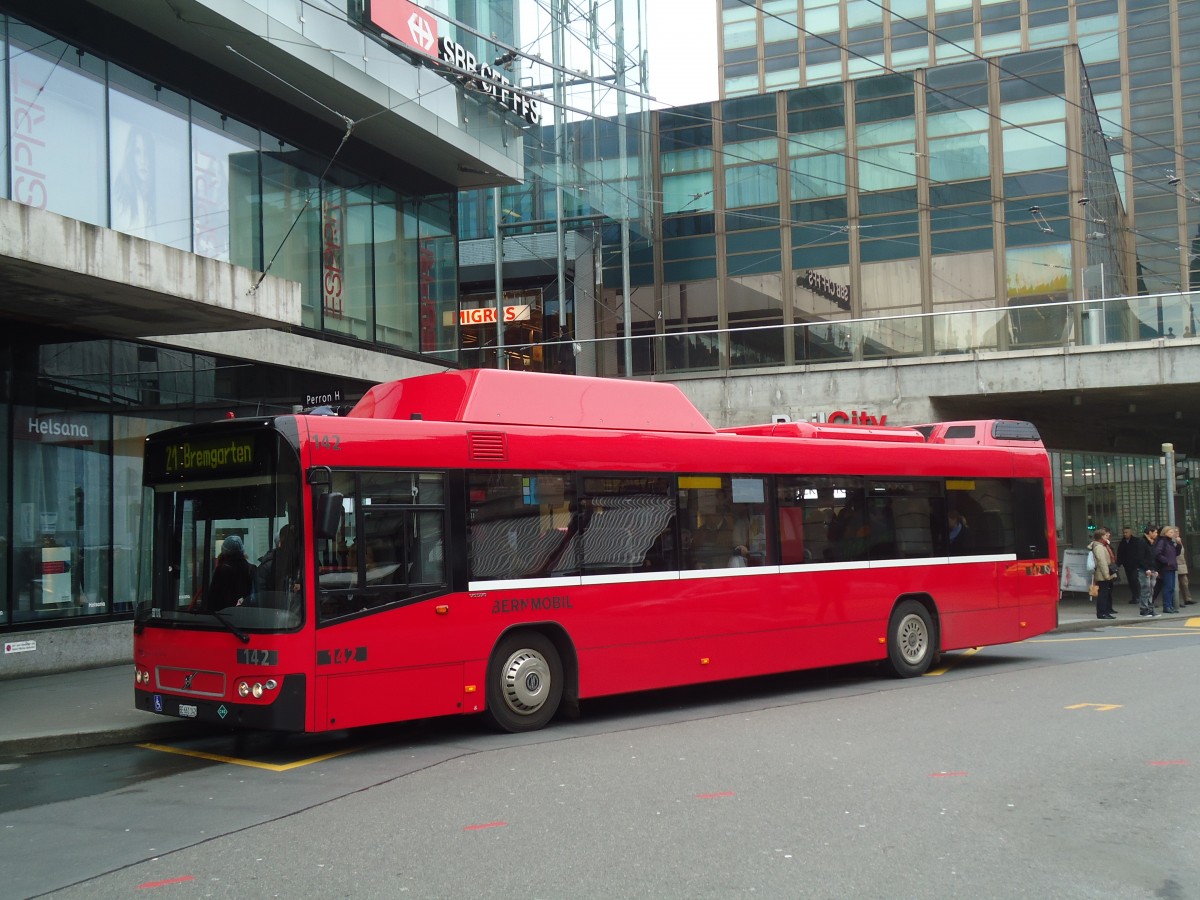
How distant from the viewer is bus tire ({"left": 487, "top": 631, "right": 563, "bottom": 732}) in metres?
10.5

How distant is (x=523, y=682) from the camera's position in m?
10.6

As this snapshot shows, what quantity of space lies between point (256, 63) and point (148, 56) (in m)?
1.53

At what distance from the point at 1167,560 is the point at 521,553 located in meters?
18.3

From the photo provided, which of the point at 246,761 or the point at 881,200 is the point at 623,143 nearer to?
the point at 881,200

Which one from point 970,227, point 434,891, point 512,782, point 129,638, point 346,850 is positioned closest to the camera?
point 434,891

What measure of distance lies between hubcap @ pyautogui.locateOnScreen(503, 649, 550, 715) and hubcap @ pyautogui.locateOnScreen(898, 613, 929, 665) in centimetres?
531

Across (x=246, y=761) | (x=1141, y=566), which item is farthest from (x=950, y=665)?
(x=1141, y=566)

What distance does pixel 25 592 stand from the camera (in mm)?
14711

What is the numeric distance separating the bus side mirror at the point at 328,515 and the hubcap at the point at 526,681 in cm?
231

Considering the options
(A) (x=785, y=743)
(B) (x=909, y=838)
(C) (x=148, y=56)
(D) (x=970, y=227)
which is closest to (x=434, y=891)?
(B) (x=909, y=838)

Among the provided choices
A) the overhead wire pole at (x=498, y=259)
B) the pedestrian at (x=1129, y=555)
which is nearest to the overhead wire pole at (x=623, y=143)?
the overhead wire pole at (x=498, y=259)

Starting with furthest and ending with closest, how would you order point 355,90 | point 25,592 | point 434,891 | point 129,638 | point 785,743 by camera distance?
1. point 355,90
2. point 129,638
3. point 25,592
4. point 785,743
5. point 434,891

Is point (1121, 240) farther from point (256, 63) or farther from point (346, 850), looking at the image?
point (346, 850)

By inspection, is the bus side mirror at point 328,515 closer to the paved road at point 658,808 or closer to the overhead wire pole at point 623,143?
the paved road at point 658,808
